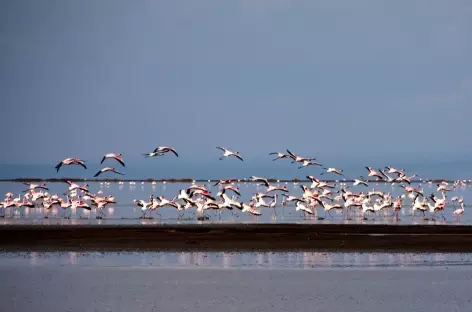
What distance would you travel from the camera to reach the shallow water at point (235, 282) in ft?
74.9

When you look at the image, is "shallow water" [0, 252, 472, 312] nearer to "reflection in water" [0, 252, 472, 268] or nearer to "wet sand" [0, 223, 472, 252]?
"reflection in water" [0, 252, 472, 268]

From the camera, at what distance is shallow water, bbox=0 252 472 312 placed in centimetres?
2284

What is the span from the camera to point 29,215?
173ft

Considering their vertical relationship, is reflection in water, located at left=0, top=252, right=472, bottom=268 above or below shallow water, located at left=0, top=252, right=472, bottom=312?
above

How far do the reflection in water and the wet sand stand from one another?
55.1 inches

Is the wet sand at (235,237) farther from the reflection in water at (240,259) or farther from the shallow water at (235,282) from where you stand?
the shallow water at (235,282)

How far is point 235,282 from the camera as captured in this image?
1023 inches

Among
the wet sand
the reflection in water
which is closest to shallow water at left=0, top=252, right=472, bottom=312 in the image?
the reflection in water

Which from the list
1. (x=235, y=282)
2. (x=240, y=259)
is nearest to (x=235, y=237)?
(x=240, y=259)

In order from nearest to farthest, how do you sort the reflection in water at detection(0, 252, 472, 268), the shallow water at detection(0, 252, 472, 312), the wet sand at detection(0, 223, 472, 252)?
the shallow water at detection(0, 252, 472, 312) < the reflection in water at detection(0, 252, 472, 268) < the wet sand at detection(0, 223, 472, 252)

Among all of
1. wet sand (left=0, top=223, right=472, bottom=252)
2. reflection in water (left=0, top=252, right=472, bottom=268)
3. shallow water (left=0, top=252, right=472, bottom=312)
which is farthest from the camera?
wet sand (left=0, top=223, right=472, bottom=252)

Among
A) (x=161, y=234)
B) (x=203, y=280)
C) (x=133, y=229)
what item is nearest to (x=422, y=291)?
(x=203, y=280)

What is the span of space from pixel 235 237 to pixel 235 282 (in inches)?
441

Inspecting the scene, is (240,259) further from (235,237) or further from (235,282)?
(235,237)
